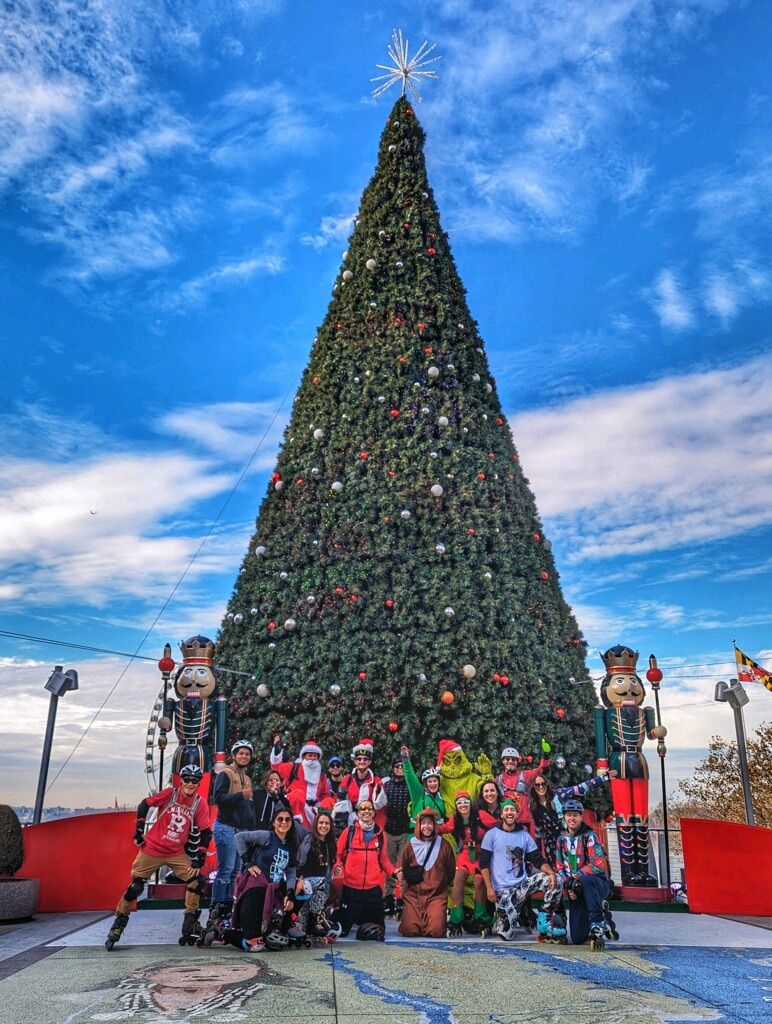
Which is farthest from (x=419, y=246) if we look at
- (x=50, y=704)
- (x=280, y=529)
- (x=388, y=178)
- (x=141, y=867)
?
(x=141, y=867)

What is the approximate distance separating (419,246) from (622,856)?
28.9 feet

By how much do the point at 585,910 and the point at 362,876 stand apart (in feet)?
6.32

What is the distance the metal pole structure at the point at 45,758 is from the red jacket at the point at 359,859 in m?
5.58

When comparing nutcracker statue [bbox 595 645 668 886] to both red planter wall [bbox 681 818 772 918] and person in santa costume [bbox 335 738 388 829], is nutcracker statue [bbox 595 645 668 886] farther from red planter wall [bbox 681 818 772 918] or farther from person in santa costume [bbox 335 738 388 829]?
person in santa costume [bbox 335 738 388 829]

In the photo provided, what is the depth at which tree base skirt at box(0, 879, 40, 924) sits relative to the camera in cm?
839

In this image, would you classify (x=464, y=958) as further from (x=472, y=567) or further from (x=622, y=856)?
(x=472, y=567)

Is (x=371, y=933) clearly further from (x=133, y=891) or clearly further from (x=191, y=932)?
(x=133, y=891)

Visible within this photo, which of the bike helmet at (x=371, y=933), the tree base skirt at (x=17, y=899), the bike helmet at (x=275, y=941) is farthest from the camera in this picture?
the tree base skirt at (x=17, y=899)

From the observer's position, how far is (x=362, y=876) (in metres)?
7.25

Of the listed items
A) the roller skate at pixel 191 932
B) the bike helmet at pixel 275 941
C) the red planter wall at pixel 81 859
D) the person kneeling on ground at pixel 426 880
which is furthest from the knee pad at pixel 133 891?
the red planter wall at pixel 81 859

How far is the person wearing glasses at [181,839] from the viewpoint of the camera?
22.3 ft

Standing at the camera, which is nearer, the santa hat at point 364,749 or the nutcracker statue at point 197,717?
the santa hat at point 364,749

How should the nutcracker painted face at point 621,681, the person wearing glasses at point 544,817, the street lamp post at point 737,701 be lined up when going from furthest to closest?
1. the street lamp post at point 737,701
2. the nutcracker painted face at point 621,681
3. the person wearing glasses at point 544,817

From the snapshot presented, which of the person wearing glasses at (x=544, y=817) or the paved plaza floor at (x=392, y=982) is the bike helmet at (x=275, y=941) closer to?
the paved plaza floor at (x=392, y=982)
